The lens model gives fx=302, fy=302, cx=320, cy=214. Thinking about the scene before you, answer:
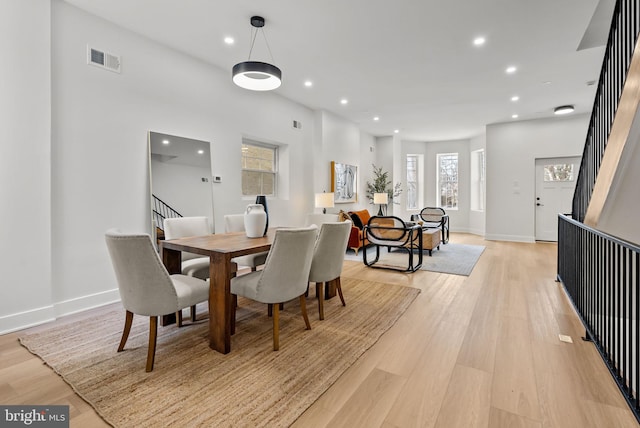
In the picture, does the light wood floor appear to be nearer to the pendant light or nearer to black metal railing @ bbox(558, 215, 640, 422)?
black metal railing @ bbox(558, 215, 640, 422)

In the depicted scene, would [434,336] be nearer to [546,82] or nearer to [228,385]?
[228,385]

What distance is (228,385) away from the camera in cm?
176

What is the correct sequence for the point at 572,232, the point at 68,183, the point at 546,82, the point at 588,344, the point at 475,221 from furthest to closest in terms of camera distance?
the point at 475,221 → the point at 546,82 → the point at 572,232 → the point at 68,183 → the point at 588,344

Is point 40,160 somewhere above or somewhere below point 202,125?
below

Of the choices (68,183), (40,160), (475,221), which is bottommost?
(475,221)

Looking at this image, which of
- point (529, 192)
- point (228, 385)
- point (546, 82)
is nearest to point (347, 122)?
point (546, 82)

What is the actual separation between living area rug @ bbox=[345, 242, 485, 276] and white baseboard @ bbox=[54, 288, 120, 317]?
3.56 metres

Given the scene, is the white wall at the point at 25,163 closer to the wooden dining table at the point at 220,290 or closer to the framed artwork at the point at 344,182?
the wooden dining table at the point at 220,290

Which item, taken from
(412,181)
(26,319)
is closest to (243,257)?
(26,319)

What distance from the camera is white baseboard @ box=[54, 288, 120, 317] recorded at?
284cm

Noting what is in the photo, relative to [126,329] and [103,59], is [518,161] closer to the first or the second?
[103,59]

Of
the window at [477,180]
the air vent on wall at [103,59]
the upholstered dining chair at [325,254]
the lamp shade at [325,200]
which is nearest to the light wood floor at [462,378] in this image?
the upholstered dining chair at [325,254]

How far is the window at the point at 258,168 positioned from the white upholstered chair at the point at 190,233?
1748 millimetres

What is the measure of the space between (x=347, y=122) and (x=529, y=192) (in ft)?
15.3
